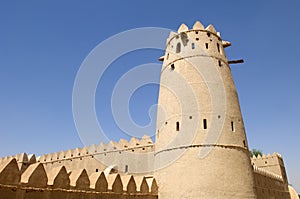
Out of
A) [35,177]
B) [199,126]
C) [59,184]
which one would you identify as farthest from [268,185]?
[35,177]

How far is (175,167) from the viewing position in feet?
39.8

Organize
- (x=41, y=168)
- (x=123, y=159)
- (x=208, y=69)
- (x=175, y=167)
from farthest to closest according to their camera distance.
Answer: (x=123, y=159)
(x=208, y=69)
(x=175, y=167)
(x=41, y=168)

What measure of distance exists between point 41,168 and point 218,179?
7.83 metres

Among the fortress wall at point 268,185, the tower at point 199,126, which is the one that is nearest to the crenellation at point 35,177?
the tower at point 199,126

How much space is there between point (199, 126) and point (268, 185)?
14.0 metres

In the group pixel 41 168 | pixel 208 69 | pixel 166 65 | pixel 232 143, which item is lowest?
pixel 41 168

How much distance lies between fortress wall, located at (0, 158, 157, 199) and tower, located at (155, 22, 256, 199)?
245cm

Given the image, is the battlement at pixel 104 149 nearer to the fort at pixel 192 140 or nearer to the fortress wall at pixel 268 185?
the fort at pixel 192 140

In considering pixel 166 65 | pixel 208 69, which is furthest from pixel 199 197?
pixel 166 65

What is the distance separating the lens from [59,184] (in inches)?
307

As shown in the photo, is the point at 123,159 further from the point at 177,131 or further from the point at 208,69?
the point at 208,69

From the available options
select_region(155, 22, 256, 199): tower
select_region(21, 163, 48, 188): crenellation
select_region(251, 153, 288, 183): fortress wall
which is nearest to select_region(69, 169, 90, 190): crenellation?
select_region(21, 163, 48, 188): crenellation

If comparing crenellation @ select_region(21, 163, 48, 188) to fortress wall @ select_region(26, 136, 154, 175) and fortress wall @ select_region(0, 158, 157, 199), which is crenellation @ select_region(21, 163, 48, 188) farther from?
fortress wall @ select_region(26, 136, 154, 175)

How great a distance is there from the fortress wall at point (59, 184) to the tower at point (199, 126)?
2.45 m
